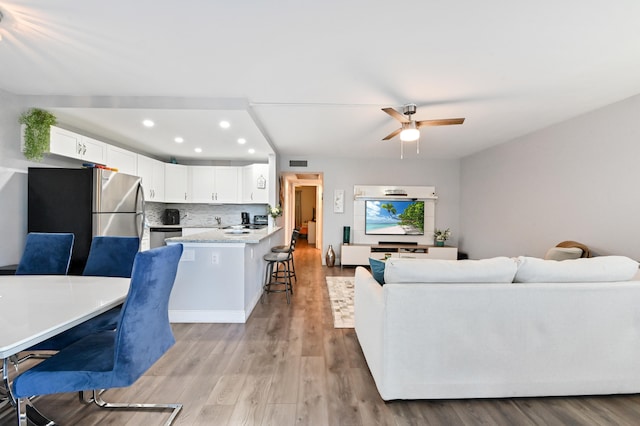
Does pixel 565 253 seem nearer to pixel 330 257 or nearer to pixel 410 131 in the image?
pixel 410 131

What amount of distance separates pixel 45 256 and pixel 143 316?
165cm

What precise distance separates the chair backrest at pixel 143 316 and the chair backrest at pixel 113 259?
1.05 m

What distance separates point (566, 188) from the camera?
373 centimetres

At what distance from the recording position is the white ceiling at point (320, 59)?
6.00ft

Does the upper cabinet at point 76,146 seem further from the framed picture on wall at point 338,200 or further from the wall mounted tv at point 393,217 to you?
the wall mounted tv at point 393,217

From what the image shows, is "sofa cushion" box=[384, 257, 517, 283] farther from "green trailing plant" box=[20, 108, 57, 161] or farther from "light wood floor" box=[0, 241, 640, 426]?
"green trailing plant" box=[20, 108, 57, 161]

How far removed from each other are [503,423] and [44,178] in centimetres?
475

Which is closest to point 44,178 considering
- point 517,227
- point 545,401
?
point 545,401

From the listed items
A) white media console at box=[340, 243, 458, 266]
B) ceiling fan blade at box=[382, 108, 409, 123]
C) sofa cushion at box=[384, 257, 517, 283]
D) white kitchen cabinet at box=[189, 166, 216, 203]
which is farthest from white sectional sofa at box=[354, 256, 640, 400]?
white kitchen cabinet at box=[189, 166, 216, 203]

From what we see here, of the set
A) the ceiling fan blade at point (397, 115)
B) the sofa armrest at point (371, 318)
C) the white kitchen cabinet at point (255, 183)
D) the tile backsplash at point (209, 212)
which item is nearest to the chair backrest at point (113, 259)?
the sofa armrest at point (371, 318)

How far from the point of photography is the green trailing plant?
312 cm

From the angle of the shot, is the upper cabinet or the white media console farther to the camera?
the white media console

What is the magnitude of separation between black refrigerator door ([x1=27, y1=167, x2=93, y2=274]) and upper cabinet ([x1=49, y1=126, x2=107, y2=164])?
428 mm

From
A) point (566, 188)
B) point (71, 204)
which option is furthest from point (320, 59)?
point (566, 188)
